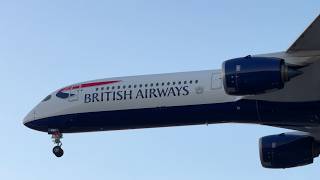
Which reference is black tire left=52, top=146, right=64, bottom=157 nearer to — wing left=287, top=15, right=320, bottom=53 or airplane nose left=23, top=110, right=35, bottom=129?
airplane nose left=23, top=110, right=35, bottom=129

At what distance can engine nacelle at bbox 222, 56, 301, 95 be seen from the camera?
34.3 m

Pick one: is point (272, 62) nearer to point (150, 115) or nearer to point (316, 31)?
point (316, 31)

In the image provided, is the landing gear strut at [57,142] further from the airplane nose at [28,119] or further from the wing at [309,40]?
the wing at [309,40]

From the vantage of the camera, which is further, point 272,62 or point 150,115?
point 150,115

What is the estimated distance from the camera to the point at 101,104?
131 ft

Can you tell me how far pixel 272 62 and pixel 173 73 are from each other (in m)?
6.29

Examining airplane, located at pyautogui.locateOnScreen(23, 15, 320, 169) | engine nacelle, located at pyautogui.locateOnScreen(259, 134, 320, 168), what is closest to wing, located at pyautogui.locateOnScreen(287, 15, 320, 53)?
airplane, located at pyautogui.locateOnScreen(23, 15, 320, 169)

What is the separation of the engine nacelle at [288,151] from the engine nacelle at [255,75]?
7.70m

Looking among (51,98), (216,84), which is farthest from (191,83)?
(51,98)

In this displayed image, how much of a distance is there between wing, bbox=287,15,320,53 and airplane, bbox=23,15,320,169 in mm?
39

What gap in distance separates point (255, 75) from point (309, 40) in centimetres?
265

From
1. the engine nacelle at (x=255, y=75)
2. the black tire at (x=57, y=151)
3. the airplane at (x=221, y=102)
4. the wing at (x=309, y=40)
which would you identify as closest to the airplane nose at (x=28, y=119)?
the airplane at (x=221, y=102)

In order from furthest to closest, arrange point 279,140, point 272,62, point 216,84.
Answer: point 279,140 → point 216,84 → point 272,62

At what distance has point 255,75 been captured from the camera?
113 ft
